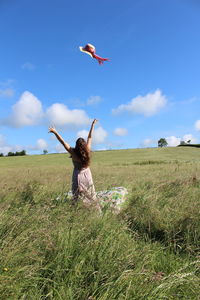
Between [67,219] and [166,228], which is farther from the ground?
[67,219]

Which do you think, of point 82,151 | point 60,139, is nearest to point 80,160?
point 82,151

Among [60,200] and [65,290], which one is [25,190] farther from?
[65,290]

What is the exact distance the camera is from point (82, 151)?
17.4 ft

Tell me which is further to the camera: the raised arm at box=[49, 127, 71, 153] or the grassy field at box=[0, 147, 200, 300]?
the raised arm at box=[49, 127, 71, 153]

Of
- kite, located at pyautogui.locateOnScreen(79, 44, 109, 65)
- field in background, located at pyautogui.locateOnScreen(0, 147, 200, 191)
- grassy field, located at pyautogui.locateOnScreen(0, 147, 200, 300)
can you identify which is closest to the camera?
grassy field, located at pyautogui.locateOnScreen(0, 147, 200, 300)

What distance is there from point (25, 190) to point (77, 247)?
340cm

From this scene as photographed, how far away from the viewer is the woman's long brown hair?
5.28 metres

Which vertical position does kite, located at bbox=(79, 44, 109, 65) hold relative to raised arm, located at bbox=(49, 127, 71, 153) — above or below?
above

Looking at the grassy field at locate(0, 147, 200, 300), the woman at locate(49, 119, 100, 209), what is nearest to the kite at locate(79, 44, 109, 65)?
the woman at locate(49, 119, 100, 209)

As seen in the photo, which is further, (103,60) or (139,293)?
(103,60)

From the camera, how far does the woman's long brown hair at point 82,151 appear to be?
528 centimetres

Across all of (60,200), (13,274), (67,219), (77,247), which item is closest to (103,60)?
Answer: (60,200)

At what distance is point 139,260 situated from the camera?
239 cm

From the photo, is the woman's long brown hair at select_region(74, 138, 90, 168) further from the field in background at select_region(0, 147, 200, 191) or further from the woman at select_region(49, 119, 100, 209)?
the field in background at select_region(0, 147, 200, 191)
